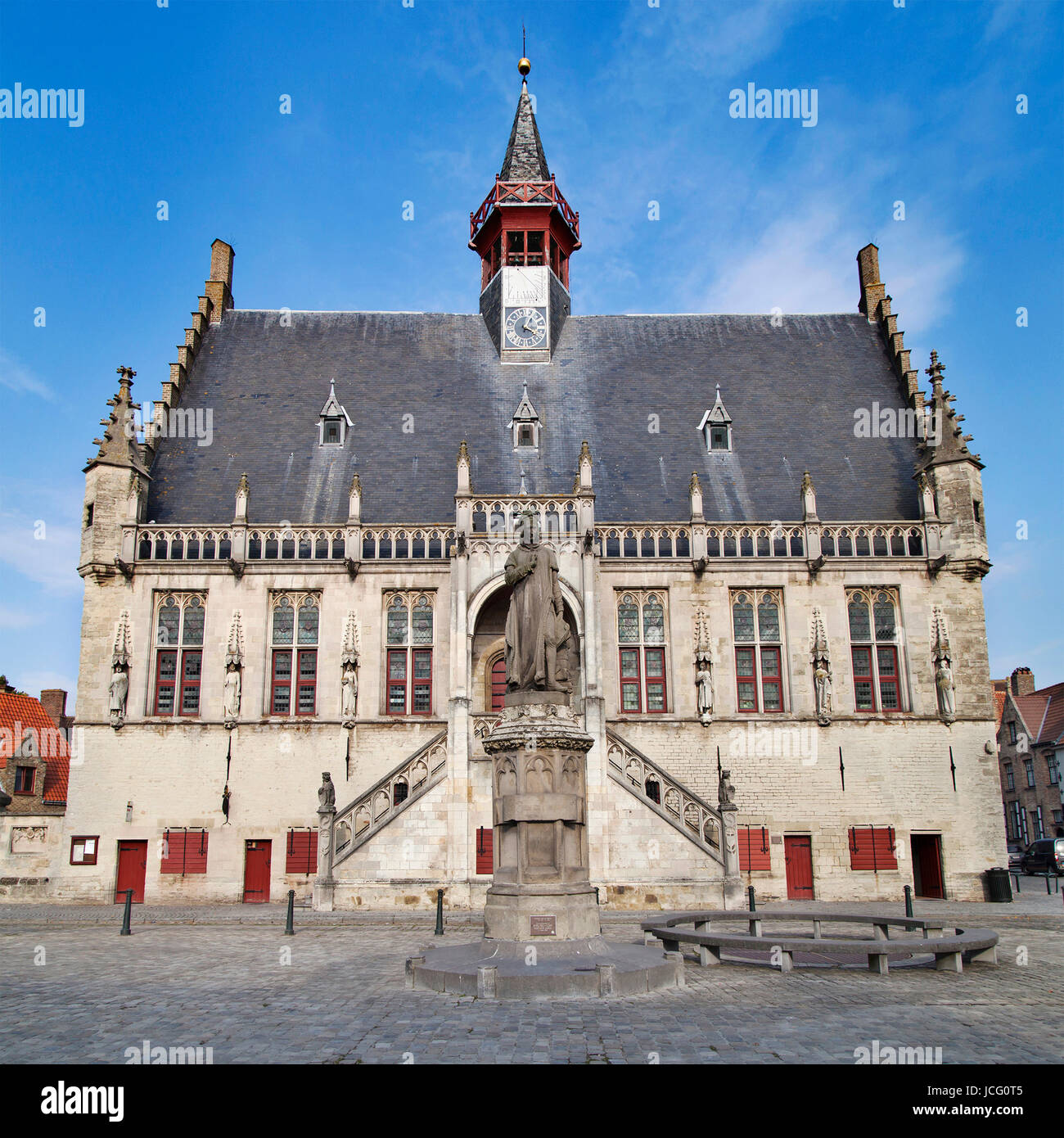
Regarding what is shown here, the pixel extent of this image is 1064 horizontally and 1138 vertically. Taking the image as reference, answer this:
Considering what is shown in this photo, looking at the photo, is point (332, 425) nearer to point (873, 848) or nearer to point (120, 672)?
point (120, 672)

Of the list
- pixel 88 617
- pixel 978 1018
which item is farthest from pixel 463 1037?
pixel 88 617

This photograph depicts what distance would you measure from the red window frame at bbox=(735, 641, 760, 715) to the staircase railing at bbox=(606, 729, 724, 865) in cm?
339

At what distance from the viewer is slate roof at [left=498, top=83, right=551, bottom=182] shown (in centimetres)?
3625

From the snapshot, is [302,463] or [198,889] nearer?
[198,889]

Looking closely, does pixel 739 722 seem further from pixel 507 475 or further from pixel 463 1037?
pixel 463 1037

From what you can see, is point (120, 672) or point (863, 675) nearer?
point (120, 672)

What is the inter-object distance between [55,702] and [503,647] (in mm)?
25973

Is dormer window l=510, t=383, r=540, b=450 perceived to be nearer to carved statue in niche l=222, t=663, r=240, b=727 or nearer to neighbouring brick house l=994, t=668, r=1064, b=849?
carved statue in niche l=222, t=663, r=240, b=727

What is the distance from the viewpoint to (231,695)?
83.0ft

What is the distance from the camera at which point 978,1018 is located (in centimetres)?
915

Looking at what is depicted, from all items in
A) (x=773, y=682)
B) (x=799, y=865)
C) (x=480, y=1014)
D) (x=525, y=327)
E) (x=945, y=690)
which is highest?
(x=525, y=327)

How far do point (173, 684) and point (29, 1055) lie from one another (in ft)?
62.7

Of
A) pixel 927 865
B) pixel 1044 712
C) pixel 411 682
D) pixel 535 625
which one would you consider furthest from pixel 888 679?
pixel 1044 712
